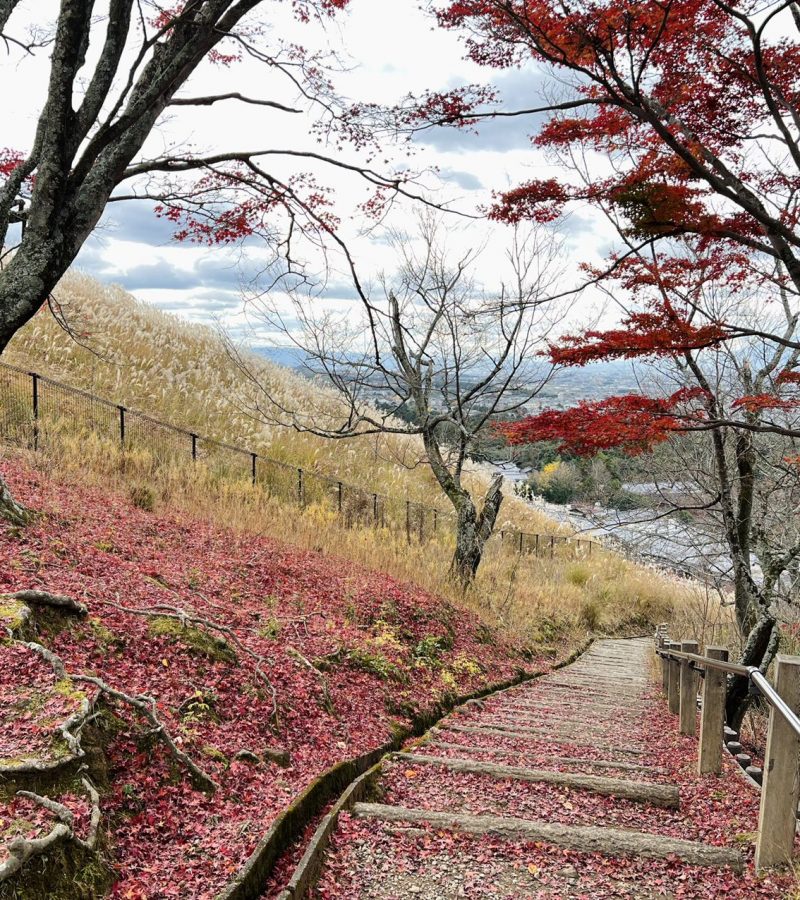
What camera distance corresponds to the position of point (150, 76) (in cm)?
616

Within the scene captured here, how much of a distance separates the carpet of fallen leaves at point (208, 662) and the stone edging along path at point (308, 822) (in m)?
0.09

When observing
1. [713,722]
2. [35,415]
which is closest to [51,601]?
[713,722]

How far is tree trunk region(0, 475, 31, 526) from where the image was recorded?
22.5 feet

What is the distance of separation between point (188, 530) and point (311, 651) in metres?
3.73

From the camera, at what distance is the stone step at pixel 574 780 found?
4602 mm

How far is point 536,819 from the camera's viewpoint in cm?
440

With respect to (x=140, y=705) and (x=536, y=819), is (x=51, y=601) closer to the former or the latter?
(x=140, y=705)

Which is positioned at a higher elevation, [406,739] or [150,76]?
[150,76]

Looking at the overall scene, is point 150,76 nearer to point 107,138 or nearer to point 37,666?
point 107,138

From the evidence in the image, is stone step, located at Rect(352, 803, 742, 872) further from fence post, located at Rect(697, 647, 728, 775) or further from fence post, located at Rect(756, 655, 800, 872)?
fence post, located at Rect(697, 647, 728, 775)

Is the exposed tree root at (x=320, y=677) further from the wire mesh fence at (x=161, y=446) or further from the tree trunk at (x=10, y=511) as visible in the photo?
the wire mesh fence at (x=161, y=446)

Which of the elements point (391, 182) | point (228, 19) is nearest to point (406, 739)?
point (391, 182)

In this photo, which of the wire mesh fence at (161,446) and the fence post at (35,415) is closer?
the fence post at (35,415)

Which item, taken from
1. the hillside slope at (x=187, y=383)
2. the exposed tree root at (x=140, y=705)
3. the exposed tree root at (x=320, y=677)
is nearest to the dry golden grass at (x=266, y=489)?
the hillside slope at (x=187, y=383)
